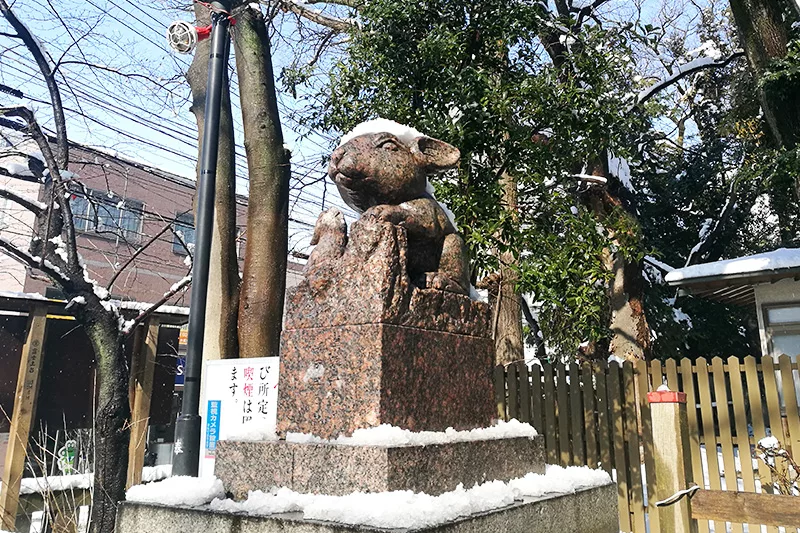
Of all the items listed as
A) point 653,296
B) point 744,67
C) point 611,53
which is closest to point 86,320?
point 611,53

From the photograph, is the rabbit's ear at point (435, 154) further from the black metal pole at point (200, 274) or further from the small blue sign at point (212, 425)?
the small blue sign at point (212, 425)

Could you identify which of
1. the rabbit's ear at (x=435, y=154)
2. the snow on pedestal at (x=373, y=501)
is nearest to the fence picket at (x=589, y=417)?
the snow on pedestal at (x=373, y=501)

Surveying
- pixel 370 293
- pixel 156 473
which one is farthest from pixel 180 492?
pixel 156 473

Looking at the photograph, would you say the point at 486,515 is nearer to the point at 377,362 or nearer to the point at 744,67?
the point at 377,362

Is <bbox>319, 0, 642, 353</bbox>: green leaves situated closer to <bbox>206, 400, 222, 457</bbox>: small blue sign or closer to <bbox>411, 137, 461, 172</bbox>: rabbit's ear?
<bbox>411, 137, 461, 172</bbox>: rabbit's ear

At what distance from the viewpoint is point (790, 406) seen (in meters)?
5.76

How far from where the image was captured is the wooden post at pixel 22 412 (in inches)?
264

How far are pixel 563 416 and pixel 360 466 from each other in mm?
4501

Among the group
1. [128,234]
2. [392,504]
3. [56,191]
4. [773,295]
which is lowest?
[392,504]

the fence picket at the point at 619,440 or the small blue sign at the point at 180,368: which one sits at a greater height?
the small blue sign at the point at 180,368

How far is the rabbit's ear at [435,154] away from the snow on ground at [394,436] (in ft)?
5.21

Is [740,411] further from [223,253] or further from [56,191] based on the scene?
[56,191]

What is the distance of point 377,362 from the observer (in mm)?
2666

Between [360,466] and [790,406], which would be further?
[790,406]
